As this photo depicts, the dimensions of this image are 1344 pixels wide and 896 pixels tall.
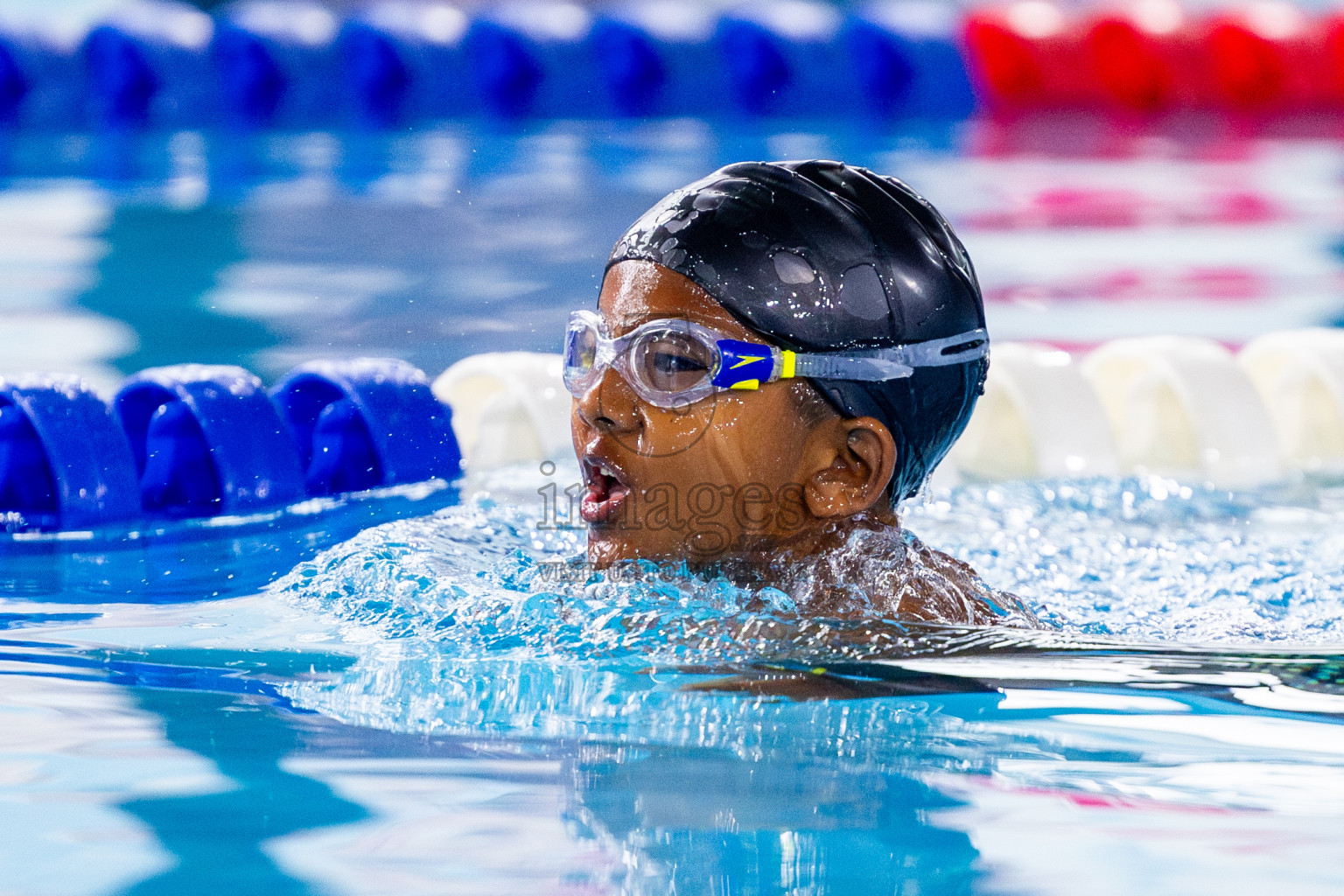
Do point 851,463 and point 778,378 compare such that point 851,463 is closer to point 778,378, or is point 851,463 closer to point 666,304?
point 778,378

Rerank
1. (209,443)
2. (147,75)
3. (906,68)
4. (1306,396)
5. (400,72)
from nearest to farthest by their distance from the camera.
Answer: (209,443) < (1306,396) < (147,75) < (400,72) < (906,68)

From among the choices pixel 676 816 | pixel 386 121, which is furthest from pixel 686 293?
pixel 386 121

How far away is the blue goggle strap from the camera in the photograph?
2270 millimetres

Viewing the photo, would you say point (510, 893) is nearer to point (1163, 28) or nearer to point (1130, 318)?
point (1130, 318)

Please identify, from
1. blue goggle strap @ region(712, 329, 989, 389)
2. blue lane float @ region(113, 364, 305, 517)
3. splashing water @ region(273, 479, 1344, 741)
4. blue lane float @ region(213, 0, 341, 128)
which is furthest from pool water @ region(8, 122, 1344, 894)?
blue lane float @ region(213, 0, 341, 128)

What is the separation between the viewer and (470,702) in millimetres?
1950

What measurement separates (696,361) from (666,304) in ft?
0.32

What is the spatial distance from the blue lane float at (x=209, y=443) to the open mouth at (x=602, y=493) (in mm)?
1182

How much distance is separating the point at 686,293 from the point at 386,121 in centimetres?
744

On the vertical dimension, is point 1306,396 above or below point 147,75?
below

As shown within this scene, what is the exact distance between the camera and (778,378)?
90.9 inches

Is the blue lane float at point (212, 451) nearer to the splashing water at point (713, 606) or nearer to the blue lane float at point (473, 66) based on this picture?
the splashing water at point (713, 606)

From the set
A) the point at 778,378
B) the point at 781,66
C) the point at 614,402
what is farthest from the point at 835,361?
the point at 781,66

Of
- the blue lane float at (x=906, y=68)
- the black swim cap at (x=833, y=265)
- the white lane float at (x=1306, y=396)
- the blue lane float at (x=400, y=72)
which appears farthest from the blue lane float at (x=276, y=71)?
the black swim cap at (x=833, y=265)
